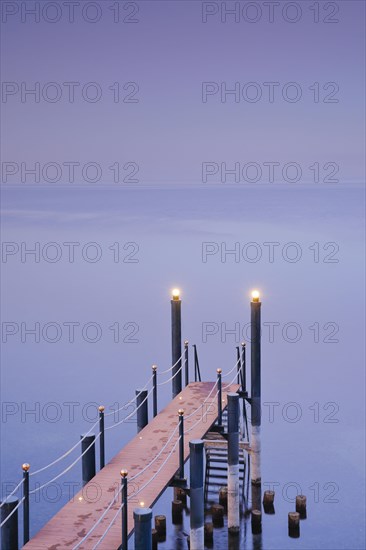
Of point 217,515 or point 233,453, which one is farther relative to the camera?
point 217,515

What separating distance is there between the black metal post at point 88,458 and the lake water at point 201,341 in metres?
4.18

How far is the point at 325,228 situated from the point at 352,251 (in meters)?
25.9

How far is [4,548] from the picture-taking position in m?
12.2

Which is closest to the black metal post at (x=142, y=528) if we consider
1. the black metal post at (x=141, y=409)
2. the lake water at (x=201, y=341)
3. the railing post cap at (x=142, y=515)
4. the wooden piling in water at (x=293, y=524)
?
the railing post cap at (x=142, y=515)

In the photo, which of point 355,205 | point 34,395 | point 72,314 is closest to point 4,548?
point 34,395

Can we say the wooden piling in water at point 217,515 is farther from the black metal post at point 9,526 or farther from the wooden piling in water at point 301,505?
the black metal post at point 9,526

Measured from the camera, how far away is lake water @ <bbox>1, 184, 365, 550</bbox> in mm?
24312

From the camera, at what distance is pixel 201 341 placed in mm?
41469

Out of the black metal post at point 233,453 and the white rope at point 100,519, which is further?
the black metal post at point 233,453

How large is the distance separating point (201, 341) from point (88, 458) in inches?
1024

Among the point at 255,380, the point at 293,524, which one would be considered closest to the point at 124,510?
the point at 293,524

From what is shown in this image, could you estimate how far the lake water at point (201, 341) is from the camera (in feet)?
→ 79.8

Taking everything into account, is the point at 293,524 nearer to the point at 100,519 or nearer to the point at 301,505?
the point at 301,505

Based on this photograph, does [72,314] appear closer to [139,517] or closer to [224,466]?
[224,466]
